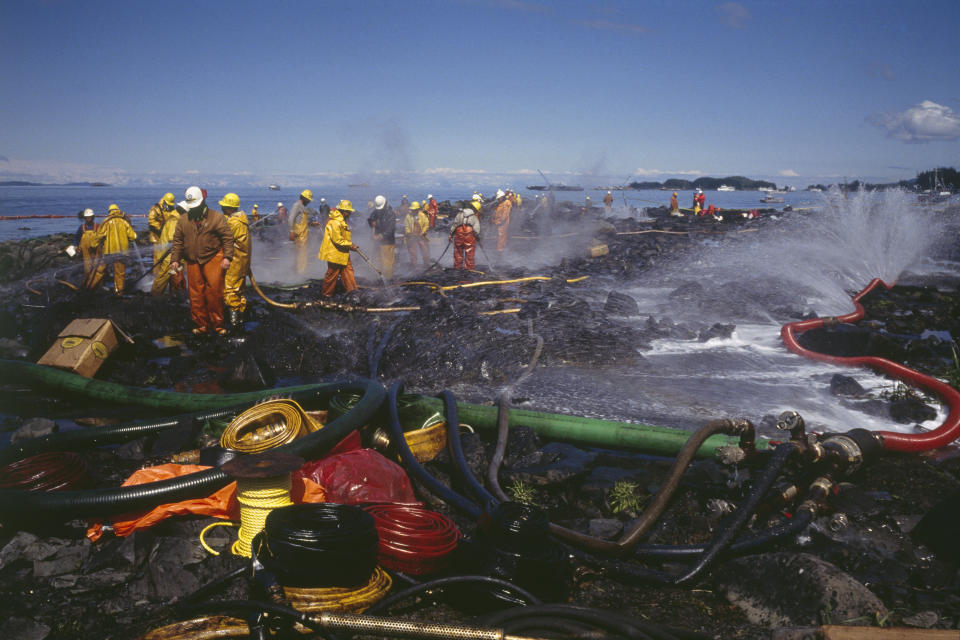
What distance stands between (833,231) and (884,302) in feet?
31.2

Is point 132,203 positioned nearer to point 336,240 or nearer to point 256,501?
point 336,240

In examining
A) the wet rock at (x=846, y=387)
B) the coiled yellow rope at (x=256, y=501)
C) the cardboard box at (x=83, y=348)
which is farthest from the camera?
the wet rock at (x=846, y=387)

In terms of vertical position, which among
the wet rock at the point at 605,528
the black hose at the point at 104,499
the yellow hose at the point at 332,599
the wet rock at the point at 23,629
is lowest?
the wet rock at the point at 23,629

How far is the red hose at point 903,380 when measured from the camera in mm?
4949

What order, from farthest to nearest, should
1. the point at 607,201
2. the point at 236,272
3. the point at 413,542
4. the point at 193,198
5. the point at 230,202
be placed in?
the point at 607,201 → the point at 230,202 → the point at 236,272 → the point at 193,198 → the point at 413,542

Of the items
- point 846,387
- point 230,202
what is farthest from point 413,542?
point 230,202

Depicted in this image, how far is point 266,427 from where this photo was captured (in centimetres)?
463

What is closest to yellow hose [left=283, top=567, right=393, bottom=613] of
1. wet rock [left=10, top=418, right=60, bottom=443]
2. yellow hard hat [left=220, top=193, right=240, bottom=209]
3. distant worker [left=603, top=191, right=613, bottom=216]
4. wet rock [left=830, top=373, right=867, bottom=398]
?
wet rock [left=10, top=418, right=60, bottom=443]

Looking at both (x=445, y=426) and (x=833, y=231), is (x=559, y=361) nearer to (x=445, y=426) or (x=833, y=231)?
(x=445, y=426)

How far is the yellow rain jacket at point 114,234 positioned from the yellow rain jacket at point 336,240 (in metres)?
5.58

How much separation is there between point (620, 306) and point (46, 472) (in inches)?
390

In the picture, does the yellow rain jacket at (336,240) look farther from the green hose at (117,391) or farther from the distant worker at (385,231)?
the green hose at (117,391)

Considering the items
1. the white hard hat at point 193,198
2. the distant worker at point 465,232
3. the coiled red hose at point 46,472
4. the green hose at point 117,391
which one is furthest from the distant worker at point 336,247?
the coiled red hose at point 46,472

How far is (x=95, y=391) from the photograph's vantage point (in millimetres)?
6129
